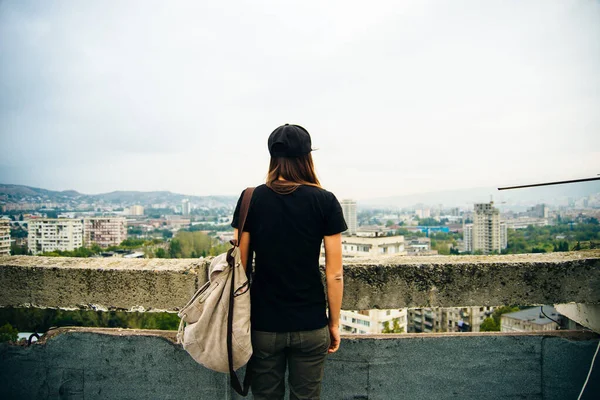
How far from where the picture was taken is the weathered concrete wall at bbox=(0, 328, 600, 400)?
252cm

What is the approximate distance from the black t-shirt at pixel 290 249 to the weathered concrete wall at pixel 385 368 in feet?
2.49

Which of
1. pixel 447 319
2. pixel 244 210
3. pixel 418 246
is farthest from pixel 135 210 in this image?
pixel 244 210

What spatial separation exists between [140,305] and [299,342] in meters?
1.23

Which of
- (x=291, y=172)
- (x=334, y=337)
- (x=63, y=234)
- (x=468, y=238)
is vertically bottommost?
(x=468, y=238)

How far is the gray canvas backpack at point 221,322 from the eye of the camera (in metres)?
1.92

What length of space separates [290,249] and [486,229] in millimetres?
65567

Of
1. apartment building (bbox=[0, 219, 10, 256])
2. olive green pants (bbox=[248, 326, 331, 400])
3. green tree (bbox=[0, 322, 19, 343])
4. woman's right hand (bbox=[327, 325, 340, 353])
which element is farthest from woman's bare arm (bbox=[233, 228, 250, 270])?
apartment building (bbox=[0, 219, 10, 256])

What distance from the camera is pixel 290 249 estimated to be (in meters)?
1.98

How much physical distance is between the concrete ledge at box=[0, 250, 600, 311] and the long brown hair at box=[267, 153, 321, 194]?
764 millimetres

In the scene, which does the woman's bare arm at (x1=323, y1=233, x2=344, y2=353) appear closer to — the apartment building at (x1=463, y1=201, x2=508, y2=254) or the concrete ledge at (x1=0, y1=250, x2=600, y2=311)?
the concrete ledge at (x1=0, y1=250, x2=600, y2=311)

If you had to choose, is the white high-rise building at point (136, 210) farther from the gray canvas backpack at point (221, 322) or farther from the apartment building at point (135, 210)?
the gray canvas backpack at point (221, 322)

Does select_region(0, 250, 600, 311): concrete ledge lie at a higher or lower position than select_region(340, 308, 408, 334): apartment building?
higher

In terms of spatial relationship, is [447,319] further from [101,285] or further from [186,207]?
[186,207]

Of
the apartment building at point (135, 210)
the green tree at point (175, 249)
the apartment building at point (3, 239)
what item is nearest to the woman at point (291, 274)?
the apartment building at point (3, 239)
